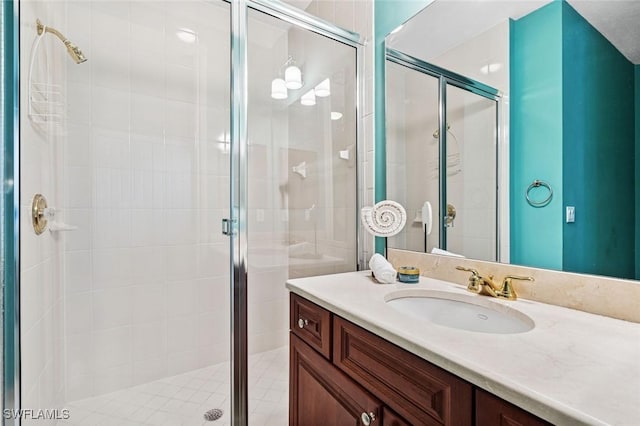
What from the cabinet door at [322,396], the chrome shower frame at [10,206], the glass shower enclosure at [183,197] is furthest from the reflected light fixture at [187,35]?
the cabinet door at [322,396]

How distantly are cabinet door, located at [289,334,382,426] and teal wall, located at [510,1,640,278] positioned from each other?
673 mm

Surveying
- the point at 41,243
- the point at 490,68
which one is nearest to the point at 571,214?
the point at 490,68

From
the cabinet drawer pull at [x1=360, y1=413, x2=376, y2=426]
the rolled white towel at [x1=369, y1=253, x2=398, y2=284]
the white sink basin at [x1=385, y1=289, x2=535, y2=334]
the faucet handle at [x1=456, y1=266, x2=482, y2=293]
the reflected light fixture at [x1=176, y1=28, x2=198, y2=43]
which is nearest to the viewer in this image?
the cabinet drawer pull at [x1=360, y1=413, x2=376, y2=426]

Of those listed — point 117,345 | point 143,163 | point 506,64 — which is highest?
point 506,64

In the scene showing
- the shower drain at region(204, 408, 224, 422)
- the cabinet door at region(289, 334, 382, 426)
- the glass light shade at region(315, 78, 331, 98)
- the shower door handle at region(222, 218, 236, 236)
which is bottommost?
the shower drain at region(204, 408, 224, 422)

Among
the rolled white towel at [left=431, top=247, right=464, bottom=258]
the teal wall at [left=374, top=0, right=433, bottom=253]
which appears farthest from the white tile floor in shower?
the rolled white towel at [left=431, top=247, right=464, bottom=258]

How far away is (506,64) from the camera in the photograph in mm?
1026

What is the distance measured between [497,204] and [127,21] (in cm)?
217

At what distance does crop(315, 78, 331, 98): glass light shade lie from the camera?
66.8 inches

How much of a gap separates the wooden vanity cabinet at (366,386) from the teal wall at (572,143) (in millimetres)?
588

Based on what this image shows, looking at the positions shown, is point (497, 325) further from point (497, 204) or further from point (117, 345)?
point (117, 345)

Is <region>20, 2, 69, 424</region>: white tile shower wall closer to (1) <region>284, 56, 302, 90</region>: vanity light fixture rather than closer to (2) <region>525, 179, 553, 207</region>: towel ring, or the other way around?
(1) <region>284, 56, 302, 90</region>: vanity light fixture

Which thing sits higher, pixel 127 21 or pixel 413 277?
pixel 127 21

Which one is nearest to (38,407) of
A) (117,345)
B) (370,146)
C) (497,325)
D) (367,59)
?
(117,345)
